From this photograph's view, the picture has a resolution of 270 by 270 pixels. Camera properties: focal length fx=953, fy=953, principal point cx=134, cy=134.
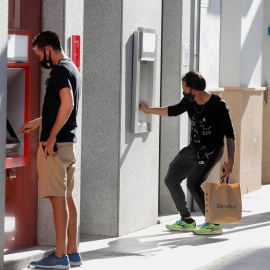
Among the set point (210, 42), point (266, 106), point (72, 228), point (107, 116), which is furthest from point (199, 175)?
point (266, 106)

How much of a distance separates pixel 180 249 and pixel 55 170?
2155 millimetres

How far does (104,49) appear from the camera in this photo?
10070 mm

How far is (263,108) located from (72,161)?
989 cm

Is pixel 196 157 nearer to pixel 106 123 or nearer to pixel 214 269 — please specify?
pixel 106 123

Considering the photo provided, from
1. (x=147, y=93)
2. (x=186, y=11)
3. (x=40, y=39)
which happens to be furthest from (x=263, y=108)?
(x=40, y=39)

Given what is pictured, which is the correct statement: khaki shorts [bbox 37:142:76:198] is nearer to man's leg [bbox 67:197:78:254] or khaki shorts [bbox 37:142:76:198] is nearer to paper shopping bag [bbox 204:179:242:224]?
man's leg [bbox 67:197:78:254]

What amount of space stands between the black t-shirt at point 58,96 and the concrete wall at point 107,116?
2.06 meters

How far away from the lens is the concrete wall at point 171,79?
12094mm

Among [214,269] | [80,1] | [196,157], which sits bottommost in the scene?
[214,269]

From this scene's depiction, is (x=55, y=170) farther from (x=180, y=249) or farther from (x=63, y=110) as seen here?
(x=180, y=249)

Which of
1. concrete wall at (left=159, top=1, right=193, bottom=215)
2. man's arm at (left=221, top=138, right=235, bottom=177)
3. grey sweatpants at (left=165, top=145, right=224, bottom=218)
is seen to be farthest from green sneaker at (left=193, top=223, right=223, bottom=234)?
concrete wall at (left=159, top=1, right=193, bottom=215)

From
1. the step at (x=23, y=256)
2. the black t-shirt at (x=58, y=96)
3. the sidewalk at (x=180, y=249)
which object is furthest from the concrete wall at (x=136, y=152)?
the black t-shirt at (x=58, y=96)

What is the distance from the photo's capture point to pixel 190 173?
10508 mm

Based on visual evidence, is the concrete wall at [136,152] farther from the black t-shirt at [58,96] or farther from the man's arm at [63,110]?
the man's arm at [63,110]
